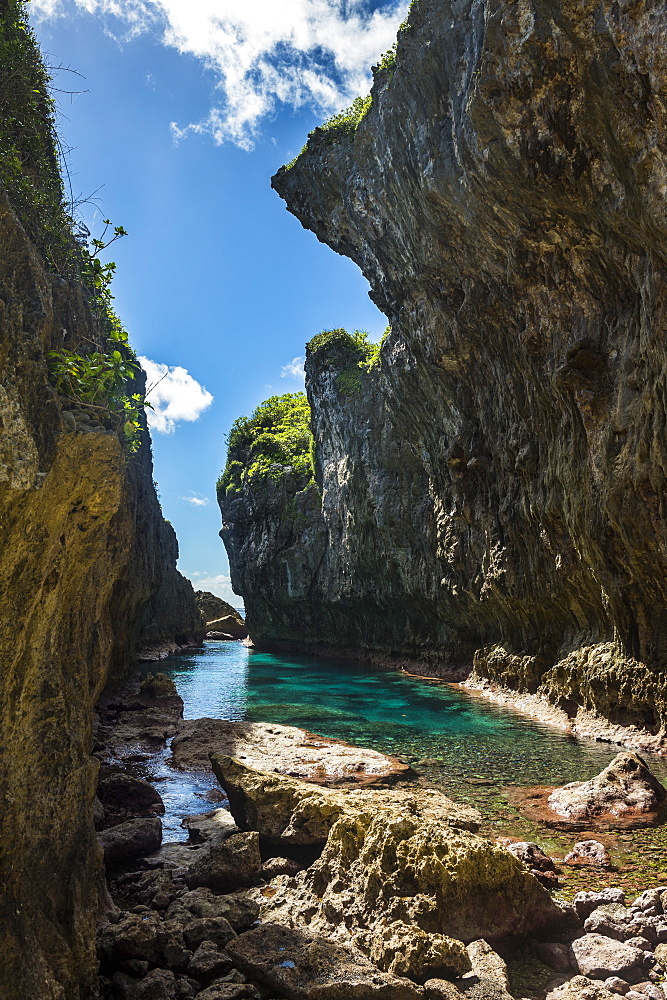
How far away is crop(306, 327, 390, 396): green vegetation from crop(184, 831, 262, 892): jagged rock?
34.9 m

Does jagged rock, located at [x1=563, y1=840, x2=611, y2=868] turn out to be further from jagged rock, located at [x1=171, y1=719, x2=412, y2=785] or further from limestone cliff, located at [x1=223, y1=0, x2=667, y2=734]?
limestone cliff, located at [x1=223, y1=0, x2=667, y2=734]

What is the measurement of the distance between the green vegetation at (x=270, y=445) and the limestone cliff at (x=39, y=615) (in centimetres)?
4558

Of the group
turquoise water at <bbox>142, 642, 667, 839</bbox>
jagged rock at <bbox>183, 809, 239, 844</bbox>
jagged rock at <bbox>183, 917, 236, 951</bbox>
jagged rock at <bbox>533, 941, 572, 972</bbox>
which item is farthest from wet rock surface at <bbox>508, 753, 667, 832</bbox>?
jagged rock at <bbox>183, 917, 236, 951</bbox>

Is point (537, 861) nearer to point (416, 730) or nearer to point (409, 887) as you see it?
point (409, 887)

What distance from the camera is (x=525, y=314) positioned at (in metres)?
18.2

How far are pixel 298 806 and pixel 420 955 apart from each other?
10.1ft

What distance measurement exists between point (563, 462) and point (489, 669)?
11.2 m

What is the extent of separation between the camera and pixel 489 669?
25484mm

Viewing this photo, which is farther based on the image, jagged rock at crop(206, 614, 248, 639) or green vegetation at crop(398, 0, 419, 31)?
jagged rock at crop(206, 614, 248, 639)

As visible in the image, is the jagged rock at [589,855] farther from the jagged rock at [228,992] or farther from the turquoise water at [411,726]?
the jagged rock at [228,992]

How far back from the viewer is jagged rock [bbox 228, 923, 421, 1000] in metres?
4.99

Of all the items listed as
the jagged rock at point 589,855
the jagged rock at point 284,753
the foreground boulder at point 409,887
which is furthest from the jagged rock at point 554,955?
the jagged rock at point 284,753

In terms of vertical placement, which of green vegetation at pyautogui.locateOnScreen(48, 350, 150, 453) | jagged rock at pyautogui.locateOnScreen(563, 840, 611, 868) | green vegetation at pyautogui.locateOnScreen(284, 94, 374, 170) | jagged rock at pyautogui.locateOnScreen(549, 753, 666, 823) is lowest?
jagged rock at pyautogui.locateOnScreen(563, 840, 611, 868)

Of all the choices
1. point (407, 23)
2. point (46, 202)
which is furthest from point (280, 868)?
point (407, 23)
